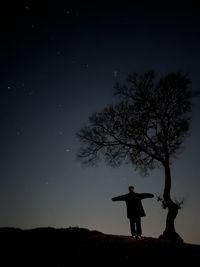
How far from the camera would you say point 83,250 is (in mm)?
15492

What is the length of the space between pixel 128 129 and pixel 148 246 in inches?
450

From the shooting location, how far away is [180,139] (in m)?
26.6

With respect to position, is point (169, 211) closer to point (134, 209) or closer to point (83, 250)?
point (134, 209)

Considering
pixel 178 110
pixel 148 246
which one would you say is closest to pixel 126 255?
pixel 148 246

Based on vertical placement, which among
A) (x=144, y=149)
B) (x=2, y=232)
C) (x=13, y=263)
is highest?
(x=144, y=149)

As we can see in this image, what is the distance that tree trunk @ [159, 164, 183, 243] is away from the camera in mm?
23391

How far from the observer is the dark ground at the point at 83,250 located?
14.0m

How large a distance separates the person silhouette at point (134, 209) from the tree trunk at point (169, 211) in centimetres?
514

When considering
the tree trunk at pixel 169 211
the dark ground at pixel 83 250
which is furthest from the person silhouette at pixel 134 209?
the tree trunk at pixel 169 211

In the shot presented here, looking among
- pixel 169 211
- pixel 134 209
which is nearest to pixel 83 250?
pixel 134 209

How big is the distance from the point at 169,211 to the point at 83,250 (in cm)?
1060

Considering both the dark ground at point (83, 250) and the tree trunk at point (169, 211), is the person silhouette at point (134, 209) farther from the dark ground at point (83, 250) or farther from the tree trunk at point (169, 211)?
the tree trunk at point (169, 211)

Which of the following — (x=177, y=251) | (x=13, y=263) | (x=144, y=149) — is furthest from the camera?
(x=144, y=149)

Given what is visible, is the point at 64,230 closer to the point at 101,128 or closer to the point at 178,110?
the point at 101,128
